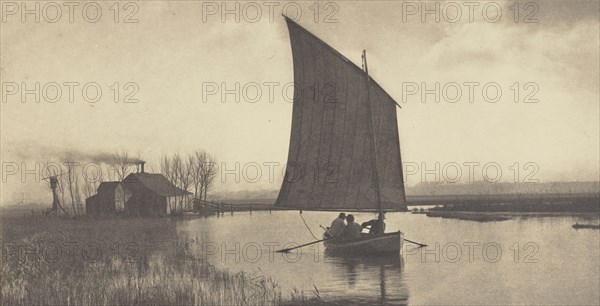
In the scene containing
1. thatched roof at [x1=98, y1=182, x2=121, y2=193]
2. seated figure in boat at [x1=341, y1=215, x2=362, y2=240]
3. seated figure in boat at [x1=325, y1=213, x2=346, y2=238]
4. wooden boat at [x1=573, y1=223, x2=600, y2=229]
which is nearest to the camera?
seated figure in boat at [x1=341, y1=215, x2=362, y2=240]

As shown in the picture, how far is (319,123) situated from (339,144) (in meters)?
0.84

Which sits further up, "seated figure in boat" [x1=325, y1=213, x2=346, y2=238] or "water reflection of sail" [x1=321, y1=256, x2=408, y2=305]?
"seated figure in boat" [x1=325, y1=213, x2=346, y2=238]

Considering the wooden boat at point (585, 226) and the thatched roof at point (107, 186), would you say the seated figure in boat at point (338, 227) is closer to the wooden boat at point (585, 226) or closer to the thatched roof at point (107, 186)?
the wooden boat at point (585, 226)

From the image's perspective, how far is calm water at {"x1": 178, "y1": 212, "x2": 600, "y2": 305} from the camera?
41.7 feet

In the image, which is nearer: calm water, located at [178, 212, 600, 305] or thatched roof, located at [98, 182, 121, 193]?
calm water, located at [178, 212, 600, 305]

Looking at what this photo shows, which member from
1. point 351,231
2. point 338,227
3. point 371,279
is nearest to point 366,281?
point 371,279

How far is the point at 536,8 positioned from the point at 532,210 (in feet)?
82.9

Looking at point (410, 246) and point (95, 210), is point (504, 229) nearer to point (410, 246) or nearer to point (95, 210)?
point (410, 246)

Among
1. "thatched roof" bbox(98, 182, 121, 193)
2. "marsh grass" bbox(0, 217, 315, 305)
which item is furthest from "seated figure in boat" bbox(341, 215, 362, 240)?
"thatched roof" bbox(98, 182, 121, 193)

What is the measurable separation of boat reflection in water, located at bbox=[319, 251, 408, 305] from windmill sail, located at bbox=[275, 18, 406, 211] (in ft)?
5.56

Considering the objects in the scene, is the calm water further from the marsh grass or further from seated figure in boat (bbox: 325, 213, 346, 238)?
the marsh grass

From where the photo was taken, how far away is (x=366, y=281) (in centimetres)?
1397

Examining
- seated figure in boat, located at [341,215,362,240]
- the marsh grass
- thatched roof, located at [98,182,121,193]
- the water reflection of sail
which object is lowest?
the water reflection of sail

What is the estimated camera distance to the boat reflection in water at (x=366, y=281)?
12.1 meters
